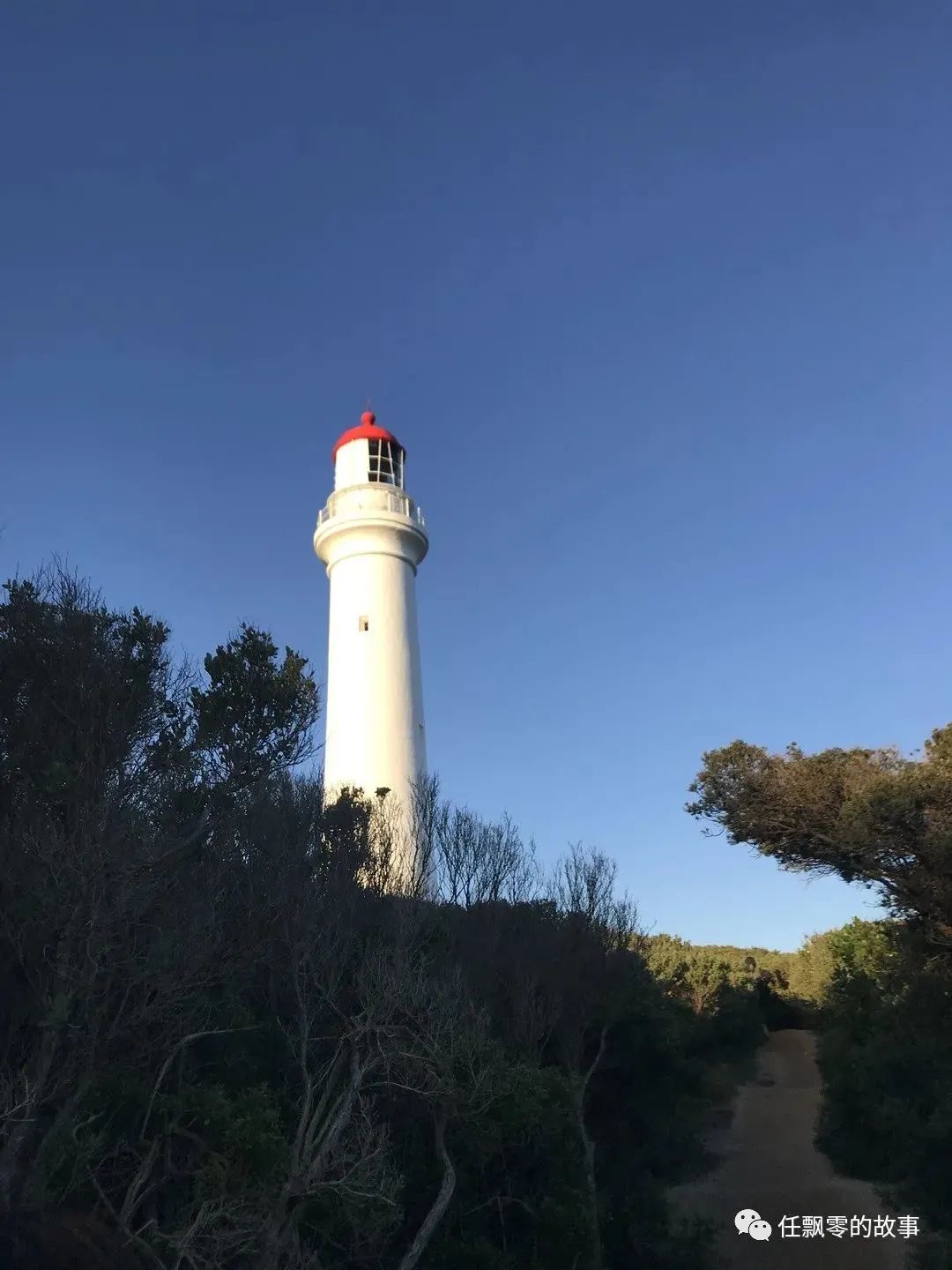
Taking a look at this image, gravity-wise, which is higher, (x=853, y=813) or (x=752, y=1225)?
(x=853, y=813)

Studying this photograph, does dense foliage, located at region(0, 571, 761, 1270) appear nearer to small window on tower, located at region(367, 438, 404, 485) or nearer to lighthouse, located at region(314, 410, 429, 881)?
lighthouse, located at region(314, 410, 429, 881)

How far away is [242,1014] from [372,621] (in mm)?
13580

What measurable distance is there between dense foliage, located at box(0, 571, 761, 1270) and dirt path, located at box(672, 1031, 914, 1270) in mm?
3233

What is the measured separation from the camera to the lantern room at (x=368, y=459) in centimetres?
2673

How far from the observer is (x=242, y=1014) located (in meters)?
12.3

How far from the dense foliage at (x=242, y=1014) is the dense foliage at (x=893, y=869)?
168 inches

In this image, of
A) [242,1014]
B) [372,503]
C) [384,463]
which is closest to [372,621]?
[372,503]

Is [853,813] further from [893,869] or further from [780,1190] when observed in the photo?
[780,1190]

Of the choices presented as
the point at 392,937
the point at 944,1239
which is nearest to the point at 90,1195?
the point at 392,937

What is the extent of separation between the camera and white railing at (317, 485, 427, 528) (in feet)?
84.5

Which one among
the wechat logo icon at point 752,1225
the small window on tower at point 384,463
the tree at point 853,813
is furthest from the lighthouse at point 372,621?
the wechat logo icon at point 752,1225

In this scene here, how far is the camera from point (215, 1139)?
10.1 m

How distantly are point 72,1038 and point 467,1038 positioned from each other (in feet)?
15.6

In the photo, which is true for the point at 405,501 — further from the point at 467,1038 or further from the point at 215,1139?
the point at 215,1139
